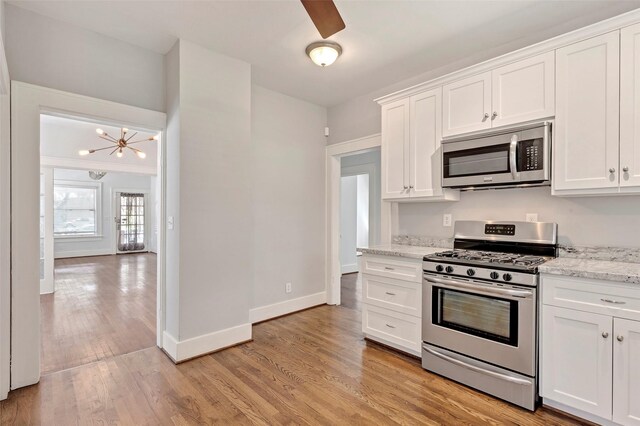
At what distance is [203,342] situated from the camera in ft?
9.84

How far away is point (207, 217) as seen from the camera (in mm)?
3047

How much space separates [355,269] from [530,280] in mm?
5175

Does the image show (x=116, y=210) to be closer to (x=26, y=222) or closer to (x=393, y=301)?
(x=26, y=222)

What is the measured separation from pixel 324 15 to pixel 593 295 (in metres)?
2.25

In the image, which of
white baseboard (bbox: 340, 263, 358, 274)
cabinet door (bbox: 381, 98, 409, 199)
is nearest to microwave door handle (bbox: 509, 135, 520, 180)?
cabinet door (bbox: 381, 98, 409, 199)

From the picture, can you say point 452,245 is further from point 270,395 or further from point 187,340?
point 187,340

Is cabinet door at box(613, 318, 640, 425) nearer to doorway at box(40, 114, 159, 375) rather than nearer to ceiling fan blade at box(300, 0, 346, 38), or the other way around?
ceiling fan blade at box(300, 0, 346, 38)

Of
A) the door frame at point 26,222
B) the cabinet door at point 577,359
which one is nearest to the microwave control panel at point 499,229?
the cabinet door at point 577,359

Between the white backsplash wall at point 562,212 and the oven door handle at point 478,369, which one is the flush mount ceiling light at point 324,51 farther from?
the oven door handle at point 478,369

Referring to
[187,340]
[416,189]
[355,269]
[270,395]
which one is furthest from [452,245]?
[355,269]

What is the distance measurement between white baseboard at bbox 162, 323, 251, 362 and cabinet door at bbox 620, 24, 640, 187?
10.8ft

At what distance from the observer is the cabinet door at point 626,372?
1815 mm

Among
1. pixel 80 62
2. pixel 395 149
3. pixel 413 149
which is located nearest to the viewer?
pixel 80 62

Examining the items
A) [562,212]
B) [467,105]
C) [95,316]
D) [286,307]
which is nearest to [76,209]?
[95,316]
